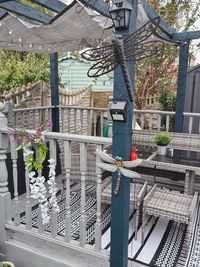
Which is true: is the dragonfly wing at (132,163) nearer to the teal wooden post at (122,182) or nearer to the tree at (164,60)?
the teal wooden post at (122,182)

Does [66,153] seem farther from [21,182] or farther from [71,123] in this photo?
[71,123]

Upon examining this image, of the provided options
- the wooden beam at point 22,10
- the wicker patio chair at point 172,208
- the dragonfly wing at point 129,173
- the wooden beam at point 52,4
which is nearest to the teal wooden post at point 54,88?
the wooden beam at point 22,10

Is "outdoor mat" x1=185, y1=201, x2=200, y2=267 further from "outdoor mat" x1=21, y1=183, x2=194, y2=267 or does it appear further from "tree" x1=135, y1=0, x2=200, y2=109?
"tree" x1=135, y1=0, x2=200, y2=109

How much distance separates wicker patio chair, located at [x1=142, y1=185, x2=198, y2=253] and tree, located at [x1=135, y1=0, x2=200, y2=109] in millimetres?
3954

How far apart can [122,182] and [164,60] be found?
5.91 m

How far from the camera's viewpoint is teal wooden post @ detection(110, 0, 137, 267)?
159 centimetres

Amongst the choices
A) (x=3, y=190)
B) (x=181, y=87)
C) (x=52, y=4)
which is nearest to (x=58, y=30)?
(x=52, y=4)

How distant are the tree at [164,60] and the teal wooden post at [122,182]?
4.54 m

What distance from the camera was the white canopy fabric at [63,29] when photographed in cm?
234

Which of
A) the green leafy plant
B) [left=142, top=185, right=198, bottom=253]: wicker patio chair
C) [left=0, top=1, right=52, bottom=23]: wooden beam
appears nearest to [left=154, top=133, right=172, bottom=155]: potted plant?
the green leafy plant

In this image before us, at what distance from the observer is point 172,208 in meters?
2.49

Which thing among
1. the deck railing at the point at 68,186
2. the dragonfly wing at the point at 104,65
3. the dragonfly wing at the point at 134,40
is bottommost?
the deck railing at the point at 68,186

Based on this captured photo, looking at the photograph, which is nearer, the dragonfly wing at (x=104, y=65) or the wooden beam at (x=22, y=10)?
the dragonfly wing at (x=104, y=65)

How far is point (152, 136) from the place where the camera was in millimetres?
3781
